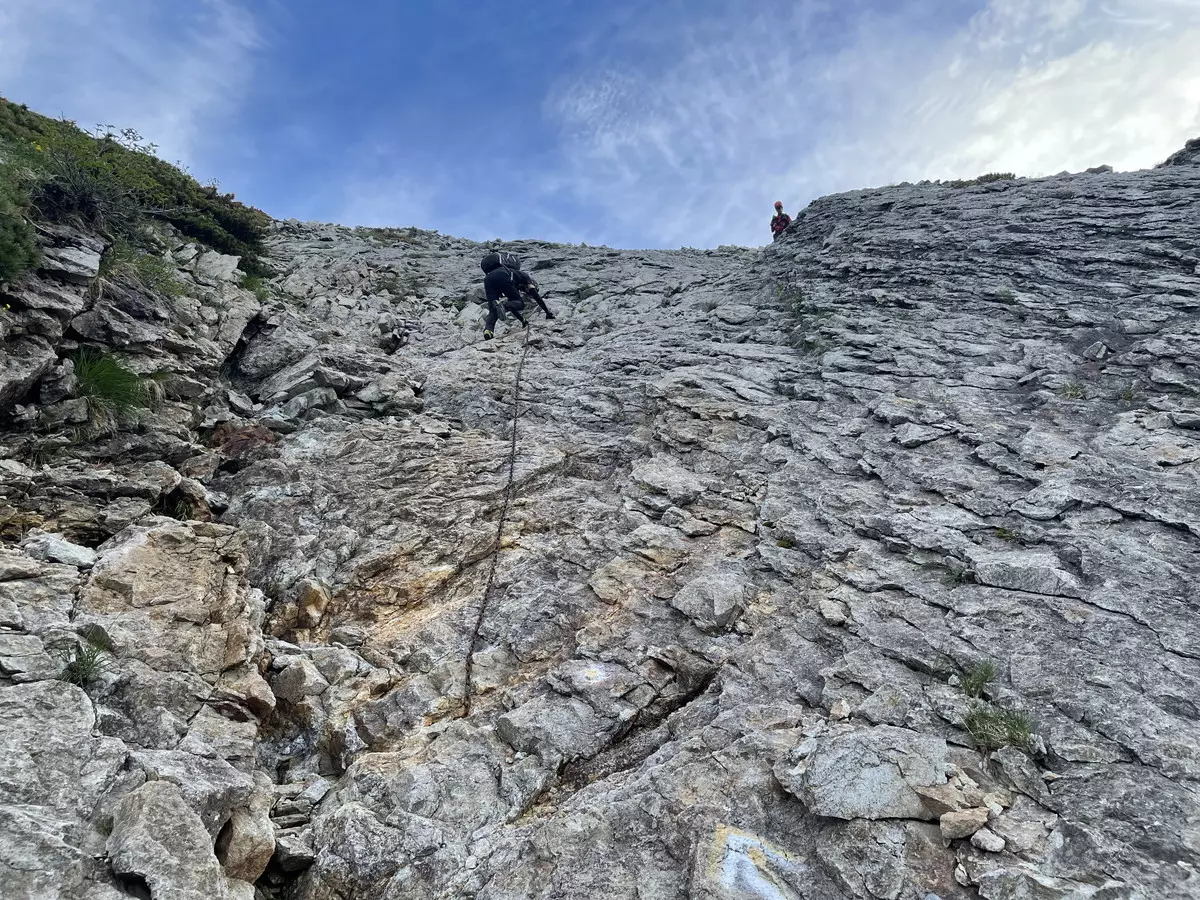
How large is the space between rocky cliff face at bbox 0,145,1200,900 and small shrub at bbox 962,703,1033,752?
28 millimetres

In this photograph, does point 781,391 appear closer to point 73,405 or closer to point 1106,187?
point 73,405

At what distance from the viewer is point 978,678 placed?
602cm

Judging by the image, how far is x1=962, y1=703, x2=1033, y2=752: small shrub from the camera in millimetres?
5375

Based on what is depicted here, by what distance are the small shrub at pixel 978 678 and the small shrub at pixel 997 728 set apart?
0.23 metres

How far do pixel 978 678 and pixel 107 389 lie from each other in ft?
41.1

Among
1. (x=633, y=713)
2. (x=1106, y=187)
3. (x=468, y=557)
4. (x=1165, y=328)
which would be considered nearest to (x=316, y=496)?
(x=468, y=557)

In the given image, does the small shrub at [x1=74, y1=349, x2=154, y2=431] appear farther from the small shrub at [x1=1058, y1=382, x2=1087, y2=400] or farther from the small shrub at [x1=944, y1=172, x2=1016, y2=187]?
the small shrub at [x1=944, y1=172, x2=1016, y2=187]

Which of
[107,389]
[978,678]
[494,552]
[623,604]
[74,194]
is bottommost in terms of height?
[978,678]

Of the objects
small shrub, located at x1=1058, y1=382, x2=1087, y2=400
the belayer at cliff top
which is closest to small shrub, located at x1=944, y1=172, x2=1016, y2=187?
the belayer at cliff top

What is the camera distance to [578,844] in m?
5.36

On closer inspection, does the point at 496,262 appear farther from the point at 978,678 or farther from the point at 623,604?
the point at 978,678

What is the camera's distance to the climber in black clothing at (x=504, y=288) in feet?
60.5

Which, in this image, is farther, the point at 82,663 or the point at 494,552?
the point at 494,552

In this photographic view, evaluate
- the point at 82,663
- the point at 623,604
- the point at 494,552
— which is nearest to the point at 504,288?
the point at 494,552
